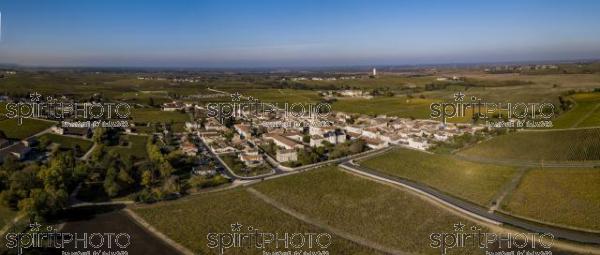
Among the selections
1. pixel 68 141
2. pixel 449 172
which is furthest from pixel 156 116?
pixel 449 172

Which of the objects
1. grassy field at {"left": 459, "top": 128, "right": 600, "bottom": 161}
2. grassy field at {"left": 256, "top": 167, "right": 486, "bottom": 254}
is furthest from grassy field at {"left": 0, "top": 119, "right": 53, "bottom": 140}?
grassy field at {"left": 459, "top": 128, "right": 600, "bottom": 161}

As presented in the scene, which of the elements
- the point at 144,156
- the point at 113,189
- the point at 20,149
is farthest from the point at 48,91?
the point at 113,189

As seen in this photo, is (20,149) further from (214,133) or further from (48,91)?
(48,91)

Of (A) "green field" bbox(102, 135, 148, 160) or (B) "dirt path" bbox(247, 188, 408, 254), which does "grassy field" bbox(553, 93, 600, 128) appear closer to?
(B) "dirt path" bbox(247, 188, 408, 254)

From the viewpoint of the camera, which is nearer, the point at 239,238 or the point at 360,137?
the point at 239,238

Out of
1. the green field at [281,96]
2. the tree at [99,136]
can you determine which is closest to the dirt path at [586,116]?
the green field at [281,96]

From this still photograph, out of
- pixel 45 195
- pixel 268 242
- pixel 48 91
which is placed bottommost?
pixel 268 242
